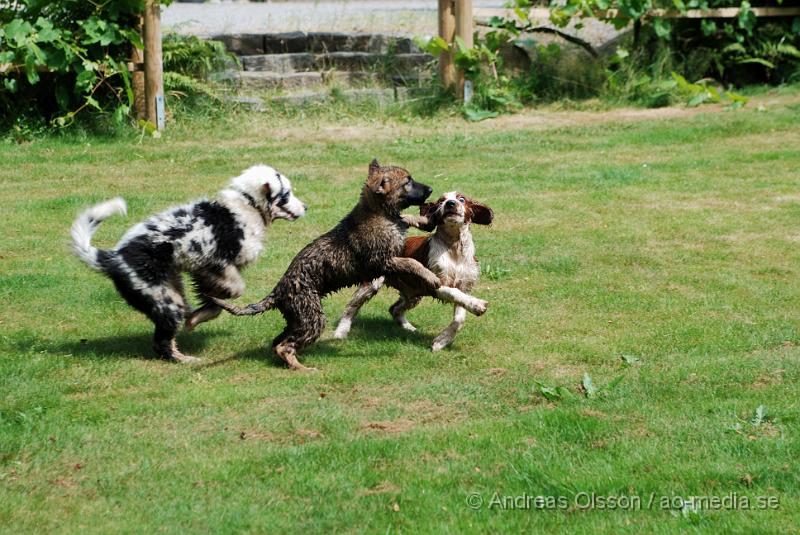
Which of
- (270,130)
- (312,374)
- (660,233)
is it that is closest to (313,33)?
(270,130)

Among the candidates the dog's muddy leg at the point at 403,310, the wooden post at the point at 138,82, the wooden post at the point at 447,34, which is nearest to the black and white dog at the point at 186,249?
the dog's muddy leg at the point at 403,310

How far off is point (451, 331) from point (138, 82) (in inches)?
322

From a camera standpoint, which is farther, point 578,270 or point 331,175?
point 331,175

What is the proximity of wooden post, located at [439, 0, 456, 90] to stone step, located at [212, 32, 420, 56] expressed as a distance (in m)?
1.23

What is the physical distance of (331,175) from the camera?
488 inches

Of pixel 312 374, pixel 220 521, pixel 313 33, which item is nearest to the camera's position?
pixel 220 521

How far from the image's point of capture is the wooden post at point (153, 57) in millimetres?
13414

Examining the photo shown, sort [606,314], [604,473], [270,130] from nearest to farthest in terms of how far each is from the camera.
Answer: [604,473] → [606,314] → [270,130]

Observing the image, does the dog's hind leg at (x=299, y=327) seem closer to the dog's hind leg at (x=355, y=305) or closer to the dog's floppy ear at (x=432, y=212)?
the dog's hind leg at (x=355, y=305)

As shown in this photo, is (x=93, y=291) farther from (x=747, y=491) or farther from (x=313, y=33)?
(x=313, y=33)

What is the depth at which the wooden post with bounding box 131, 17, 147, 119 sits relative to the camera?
13.7 metres

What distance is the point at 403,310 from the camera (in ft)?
25.7

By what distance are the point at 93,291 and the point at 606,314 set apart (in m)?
4.25

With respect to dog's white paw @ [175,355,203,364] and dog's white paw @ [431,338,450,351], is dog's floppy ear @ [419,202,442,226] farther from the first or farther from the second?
dog's white paw @ [175,355,203,364]
